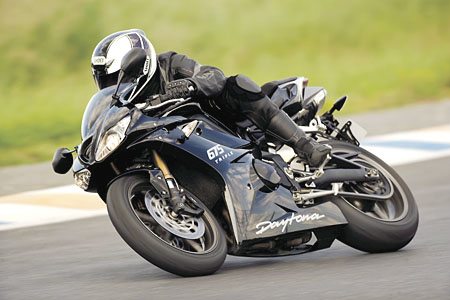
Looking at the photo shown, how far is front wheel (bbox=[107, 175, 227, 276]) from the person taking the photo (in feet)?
19.3

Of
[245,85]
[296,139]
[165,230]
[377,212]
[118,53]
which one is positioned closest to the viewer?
[165,230]

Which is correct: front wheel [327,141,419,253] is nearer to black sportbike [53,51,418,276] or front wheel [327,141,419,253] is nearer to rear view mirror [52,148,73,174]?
black sportbike [53,51,418,276]

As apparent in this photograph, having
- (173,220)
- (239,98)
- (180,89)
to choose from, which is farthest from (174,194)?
(239,98)

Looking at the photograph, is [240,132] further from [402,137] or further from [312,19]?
[312,19]

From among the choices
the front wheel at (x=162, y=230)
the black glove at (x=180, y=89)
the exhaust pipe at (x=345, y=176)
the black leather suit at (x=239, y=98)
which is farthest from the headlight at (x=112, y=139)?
the exhaust pipe at (x=345, y=176)

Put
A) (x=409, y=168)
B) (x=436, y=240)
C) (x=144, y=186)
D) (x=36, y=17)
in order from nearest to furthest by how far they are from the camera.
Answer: (x=144, y=186)
(x=436, y=240)
(x=409, y=168)
(x=36, y=17)

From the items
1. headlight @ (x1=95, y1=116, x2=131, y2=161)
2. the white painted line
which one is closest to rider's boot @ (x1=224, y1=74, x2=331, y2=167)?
headlight @ (x1=95, y1=116, x2=131, y2=161)

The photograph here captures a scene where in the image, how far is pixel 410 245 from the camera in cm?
700

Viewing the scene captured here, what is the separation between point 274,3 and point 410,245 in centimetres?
1112

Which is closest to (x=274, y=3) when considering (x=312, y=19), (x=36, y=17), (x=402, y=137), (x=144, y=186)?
(x=312, y=19)

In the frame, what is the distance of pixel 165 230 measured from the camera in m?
6.04

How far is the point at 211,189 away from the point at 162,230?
441 millimetres

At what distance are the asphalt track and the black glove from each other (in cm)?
93

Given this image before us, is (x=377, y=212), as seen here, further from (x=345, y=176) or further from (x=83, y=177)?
(x=83, y=177)
